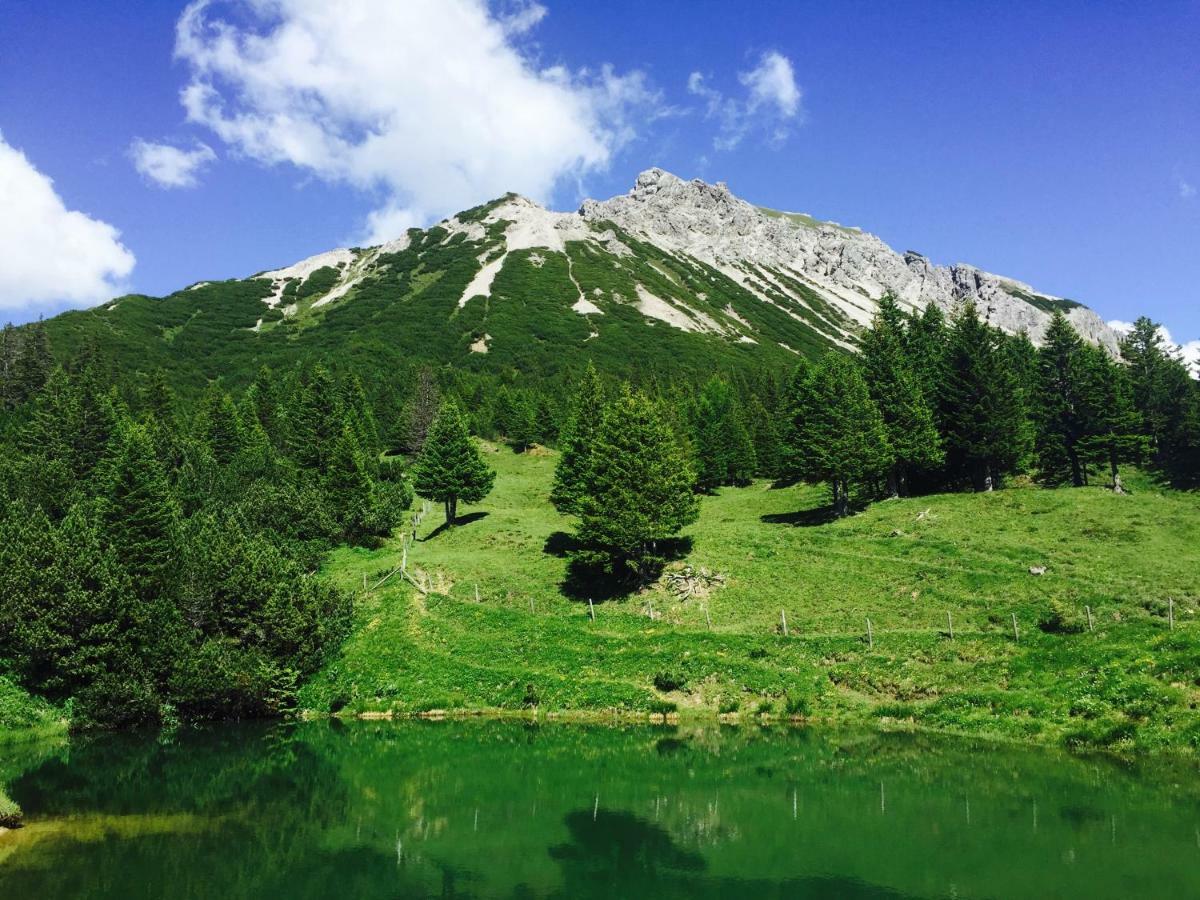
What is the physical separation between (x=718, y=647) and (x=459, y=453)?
129 feet

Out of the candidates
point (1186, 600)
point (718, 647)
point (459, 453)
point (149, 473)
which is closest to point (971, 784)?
point (718, 647)

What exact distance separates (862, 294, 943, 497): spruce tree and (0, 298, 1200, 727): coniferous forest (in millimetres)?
244

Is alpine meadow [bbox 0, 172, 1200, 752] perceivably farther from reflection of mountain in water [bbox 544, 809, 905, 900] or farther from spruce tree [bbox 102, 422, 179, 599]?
reflection of mountain in water [bbox 544, 809, 905, 900]

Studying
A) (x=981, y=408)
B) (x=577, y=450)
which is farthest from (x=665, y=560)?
(x=981, y=408)

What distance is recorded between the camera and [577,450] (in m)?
73.1

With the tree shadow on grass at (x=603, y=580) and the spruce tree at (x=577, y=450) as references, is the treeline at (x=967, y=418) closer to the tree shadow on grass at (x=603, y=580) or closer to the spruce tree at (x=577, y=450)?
the tree shadow on grass at (x=603, y=580)

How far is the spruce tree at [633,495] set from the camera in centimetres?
5253

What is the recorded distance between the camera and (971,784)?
2436 cm

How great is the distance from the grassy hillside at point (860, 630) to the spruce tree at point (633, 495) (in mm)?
3359

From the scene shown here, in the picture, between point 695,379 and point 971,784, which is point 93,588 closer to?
point 971,784

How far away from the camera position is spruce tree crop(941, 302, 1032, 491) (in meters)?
66.9

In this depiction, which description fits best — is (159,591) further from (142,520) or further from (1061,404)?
(1061,404)

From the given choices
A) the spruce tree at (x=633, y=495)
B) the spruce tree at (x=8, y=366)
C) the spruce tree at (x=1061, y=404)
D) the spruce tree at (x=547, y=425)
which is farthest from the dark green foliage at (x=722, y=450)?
the spruce tree at (x=8, y=366)

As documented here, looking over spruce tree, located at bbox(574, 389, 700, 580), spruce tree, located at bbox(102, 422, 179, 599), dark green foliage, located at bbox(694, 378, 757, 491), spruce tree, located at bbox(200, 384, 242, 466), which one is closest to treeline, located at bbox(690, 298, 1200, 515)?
dark green foliage, located at bbox(694, 378, 757, 491)
